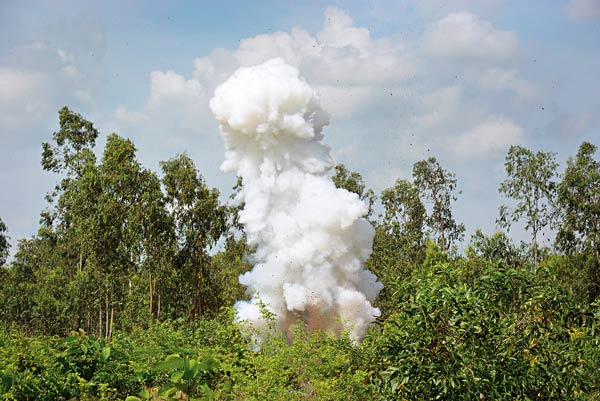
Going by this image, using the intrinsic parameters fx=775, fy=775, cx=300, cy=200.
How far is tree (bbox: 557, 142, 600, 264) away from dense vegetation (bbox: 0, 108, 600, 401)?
0.08 m

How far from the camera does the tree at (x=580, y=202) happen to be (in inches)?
1476

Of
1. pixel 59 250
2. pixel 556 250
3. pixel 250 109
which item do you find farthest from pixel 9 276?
pixel 556 250

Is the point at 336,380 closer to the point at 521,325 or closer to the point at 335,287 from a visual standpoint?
the point at 521,325

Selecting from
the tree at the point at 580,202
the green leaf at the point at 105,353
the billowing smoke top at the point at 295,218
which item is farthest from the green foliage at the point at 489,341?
the tree at the point at 580,202

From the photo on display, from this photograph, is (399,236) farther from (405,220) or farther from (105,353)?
(105,353)

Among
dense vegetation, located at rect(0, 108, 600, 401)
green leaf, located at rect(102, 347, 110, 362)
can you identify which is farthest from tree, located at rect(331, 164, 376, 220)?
green leaf, located at rect(102, 347, 110, 362)

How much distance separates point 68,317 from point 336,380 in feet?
110

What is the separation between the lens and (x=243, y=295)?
38.4m

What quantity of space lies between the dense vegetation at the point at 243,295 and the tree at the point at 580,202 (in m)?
0.08

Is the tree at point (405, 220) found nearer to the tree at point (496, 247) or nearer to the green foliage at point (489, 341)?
the tree at point (496, 247)

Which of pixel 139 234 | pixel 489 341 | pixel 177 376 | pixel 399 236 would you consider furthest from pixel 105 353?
pixel 399 236

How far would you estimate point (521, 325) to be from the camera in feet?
27.2

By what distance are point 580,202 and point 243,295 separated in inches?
671

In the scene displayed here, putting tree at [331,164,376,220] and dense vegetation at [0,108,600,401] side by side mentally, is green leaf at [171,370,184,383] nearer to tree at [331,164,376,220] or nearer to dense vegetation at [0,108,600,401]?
dense vegetation at [0,108,600,401]
